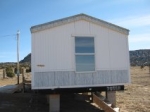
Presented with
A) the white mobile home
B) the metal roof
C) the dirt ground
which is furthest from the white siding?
the dirt ground

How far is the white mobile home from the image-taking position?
39.0ft

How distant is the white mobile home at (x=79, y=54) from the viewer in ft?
39.0

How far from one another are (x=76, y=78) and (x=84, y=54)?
3.50 ft

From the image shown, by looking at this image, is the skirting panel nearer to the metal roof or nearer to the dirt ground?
the dirt ground

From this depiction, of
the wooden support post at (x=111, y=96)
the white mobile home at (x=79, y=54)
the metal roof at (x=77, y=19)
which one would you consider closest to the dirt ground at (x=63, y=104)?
the wooden support post at (x=111, y=96)

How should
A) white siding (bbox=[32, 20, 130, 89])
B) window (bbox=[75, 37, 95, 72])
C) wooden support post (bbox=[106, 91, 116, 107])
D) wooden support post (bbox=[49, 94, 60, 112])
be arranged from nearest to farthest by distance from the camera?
wooden support post (bbox=[49, 94, 60, 112]), white siding (bbox=[32, 20, 130, 89]), window (bbox=[75, 37, 95, 72]), wooden support post (bbox=[106, 91, 116, 107])

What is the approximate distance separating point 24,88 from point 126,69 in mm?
5914

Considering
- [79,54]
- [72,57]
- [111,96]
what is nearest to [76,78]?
[72,57]

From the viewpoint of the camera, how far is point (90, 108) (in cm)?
1293

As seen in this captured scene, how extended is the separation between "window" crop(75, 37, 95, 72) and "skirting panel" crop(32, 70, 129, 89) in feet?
0.97

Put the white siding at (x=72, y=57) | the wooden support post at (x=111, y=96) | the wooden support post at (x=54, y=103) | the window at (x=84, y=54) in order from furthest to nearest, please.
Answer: the wooden support post at (x=111, y=96)
the window at (x=84, y=54)
the white siding at (x=72, y=57)
the wooden support post at (x=54, y=103)

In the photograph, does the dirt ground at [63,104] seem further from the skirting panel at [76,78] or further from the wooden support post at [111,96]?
the skirting panel at [76,78]

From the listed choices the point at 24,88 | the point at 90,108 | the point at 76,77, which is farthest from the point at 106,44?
the point at 24,88

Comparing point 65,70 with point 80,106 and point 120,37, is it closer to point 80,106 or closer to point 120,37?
point 80,106
